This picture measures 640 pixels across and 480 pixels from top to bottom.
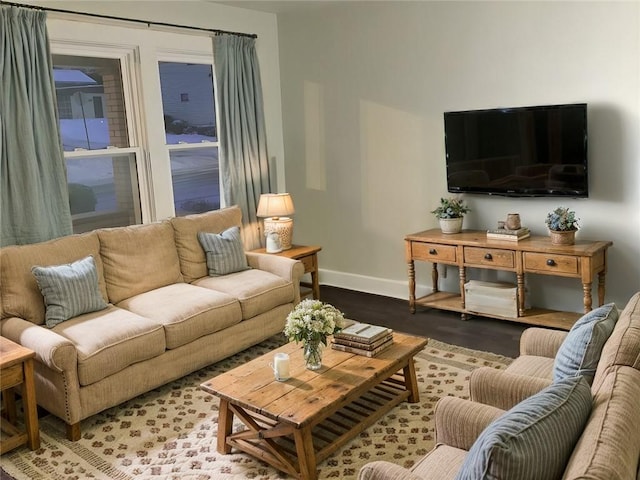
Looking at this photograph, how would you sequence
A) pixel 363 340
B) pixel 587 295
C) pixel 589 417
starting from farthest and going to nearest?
pixel 587 295 → pixel 363 340 → pixel 589 417

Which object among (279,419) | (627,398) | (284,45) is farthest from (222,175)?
(627,398)

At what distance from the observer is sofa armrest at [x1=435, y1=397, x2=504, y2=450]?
2.21 metres

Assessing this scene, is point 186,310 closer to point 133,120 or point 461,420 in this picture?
point 133,120

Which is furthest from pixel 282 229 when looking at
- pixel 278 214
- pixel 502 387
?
pixel 502 387

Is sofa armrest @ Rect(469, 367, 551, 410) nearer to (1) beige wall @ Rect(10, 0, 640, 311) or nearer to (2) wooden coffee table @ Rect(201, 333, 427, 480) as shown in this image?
(2) wooden coffee table @ Rect(201, 333, 427, 480)

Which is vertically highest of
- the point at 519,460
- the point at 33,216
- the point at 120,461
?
the point at 33,216

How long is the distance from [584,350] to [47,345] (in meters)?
2.54

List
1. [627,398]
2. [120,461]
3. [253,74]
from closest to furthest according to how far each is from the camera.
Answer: [627,398]
[120,461]
[253,74]

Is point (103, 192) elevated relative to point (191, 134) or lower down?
lower down

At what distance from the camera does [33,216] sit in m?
4.00

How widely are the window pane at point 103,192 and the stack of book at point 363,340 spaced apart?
232 cm

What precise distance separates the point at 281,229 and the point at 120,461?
2.58 metres

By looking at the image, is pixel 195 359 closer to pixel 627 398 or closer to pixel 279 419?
pixel 279 419

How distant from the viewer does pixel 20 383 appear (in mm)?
3090
